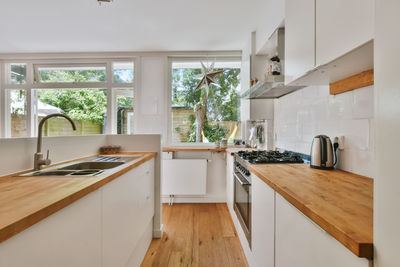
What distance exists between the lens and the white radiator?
3234 mm

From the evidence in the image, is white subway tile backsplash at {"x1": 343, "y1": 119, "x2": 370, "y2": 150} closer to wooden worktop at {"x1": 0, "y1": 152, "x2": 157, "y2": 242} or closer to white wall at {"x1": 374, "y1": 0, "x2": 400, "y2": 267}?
white wall at {"x1": 374, "y1": 0, "x2": 400, "y2": 267}

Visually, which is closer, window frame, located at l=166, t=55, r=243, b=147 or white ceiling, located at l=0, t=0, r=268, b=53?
white ceiling, located at l=0, t=0, r=268, b=53

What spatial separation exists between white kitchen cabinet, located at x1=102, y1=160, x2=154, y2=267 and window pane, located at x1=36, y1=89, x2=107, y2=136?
234 centimetres

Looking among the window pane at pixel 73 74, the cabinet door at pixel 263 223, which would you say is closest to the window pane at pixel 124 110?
the window pane at pixel 73 74

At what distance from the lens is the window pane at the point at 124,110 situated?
→ 12.1 ft

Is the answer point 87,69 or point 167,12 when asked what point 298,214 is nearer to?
point 167,12

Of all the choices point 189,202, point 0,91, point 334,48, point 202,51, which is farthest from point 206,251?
point 0,91

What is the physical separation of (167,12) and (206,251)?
267 centimetres

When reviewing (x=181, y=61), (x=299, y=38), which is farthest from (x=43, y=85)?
(x=299, y=38)

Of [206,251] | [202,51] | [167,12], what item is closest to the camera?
[206,251]

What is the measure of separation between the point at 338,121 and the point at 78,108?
156 inches

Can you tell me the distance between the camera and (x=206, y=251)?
197cm

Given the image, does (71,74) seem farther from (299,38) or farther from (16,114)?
(299,38)

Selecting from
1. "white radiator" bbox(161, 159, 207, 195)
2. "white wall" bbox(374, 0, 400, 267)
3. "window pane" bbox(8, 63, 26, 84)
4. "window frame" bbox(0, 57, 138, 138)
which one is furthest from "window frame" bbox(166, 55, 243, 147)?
"white wall" bbox(374, 0, 400, 267)
